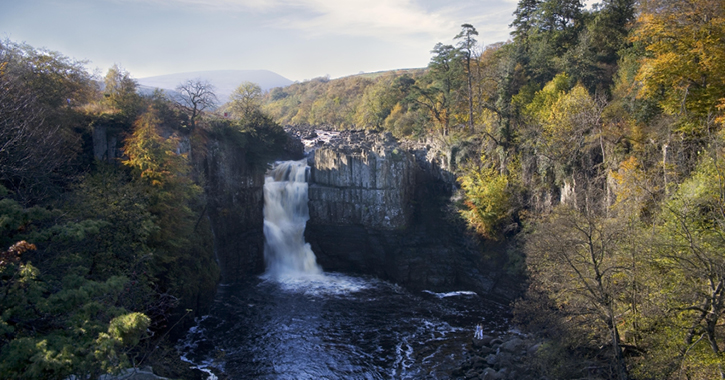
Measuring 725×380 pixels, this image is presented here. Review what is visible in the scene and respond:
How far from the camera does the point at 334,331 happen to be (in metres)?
24.7

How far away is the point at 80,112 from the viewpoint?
27188 mm

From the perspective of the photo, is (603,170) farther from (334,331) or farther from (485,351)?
(334,331)

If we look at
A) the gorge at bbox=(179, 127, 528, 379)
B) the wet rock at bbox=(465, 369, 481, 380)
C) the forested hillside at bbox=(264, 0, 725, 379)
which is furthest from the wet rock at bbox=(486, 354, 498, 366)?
the forested hillside at bbox=(264, 0, 725, 379)

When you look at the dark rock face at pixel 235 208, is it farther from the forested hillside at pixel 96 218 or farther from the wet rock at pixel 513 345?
the wet rock at pixel 513 345

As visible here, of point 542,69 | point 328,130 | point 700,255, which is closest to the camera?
point 700,255

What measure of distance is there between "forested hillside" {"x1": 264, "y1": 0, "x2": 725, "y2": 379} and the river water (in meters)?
5.73

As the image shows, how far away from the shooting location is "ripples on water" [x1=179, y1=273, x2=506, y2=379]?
20609mm

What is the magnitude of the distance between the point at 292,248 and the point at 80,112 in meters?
20.4

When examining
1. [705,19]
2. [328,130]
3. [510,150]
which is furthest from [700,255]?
[328,130]

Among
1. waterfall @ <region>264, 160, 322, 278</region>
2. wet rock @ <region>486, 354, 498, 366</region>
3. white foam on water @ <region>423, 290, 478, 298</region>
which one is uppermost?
waterfall @ <region>264, 160, 322, 278</region>

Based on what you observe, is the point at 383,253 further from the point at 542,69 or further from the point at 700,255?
the point at 700,255

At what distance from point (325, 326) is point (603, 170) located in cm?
2239

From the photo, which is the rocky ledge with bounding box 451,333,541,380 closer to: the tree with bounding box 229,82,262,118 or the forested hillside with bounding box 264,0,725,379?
the forested hillside with bounding box 264,0,725,379

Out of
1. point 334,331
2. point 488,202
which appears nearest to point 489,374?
point 334,331
